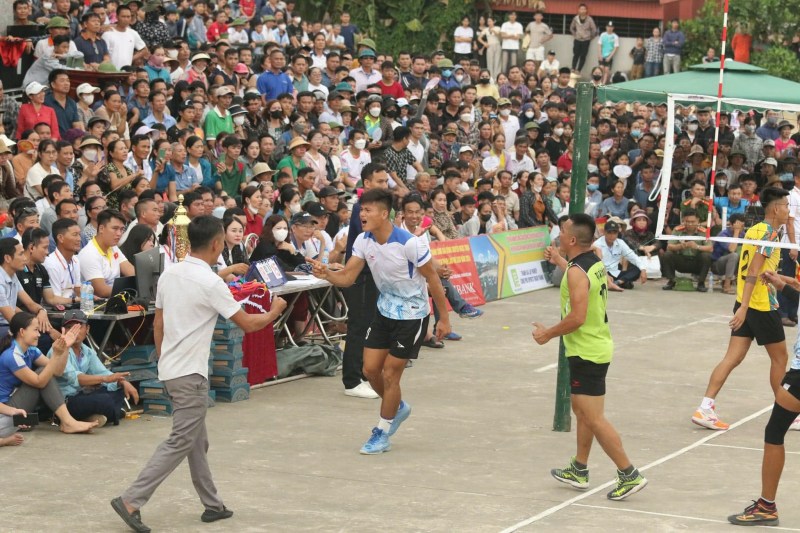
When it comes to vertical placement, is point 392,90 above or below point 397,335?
above

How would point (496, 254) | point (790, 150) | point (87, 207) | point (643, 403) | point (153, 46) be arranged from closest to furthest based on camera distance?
1. point (643, 403)
2. point (87, 207)
3. point (496, 254)
4. point (153, 46)
5. point (790, 150)

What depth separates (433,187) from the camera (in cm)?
2009

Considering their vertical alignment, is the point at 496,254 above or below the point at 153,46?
below

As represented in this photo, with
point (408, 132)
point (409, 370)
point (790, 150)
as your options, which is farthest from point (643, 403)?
point (790, 150)

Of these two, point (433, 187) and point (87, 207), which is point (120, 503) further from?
point (433, 187)

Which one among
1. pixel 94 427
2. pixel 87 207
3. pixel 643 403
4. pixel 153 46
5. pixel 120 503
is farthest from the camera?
pixel 153 46

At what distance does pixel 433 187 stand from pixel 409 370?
21.1 ft

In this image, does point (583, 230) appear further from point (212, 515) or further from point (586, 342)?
point (212, 515)

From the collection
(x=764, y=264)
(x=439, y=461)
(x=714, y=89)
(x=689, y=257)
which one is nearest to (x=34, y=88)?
(x=439, y=461)

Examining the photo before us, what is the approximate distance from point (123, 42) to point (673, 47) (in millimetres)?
16996

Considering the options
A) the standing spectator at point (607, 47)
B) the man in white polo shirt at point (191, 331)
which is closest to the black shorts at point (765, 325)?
the man in white polo shirt at point (191, 331)

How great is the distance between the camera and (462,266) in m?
18.4

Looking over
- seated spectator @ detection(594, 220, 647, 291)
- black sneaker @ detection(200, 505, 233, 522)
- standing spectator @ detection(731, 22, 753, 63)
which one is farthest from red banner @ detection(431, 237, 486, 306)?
standing spectator @ detection(731, 22, 753, 63)

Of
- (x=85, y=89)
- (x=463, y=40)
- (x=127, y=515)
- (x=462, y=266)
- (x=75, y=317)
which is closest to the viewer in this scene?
(x=127, y=515)
